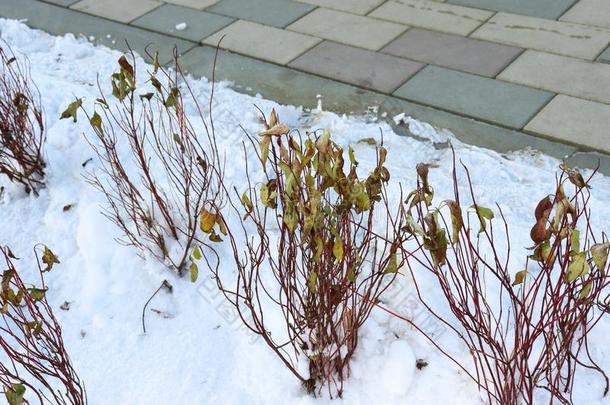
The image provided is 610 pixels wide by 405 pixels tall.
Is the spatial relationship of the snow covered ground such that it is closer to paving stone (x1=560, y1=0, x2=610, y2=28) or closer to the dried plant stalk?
the dried plant stalk

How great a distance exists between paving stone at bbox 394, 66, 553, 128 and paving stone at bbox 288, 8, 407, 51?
1.55 ft

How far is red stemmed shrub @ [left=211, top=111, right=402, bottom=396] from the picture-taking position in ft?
6.43

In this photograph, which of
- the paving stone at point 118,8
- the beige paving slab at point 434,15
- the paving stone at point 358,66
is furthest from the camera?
the paving stone at point 118,8

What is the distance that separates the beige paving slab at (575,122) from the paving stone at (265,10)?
1752 mm

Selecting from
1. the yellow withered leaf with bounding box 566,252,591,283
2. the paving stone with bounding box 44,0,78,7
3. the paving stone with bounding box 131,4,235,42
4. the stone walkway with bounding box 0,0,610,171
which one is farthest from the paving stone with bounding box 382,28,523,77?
the yellow withered leaf with bounding box 566,252,591,283

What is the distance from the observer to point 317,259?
1.99m

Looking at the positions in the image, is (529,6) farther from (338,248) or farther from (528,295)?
(338,248)

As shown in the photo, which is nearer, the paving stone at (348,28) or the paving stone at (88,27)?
the paving stone at (348,28)

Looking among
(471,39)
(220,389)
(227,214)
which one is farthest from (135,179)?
(471,39)

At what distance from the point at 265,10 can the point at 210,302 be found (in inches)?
103

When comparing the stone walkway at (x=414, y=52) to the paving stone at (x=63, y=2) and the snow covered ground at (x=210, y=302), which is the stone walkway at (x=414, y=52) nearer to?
the paving stone at (x=63, y=2)

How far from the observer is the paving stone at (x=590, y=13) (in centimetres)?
434

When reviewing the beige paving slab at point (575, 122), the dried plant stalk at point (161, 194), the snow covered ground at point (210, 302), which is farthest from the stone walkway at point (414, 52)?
the dried plant stalk at point (161, 194)

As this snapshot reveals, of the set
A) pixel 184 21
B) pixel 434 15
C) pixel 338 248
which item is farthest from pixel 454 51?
pixel 338 248
